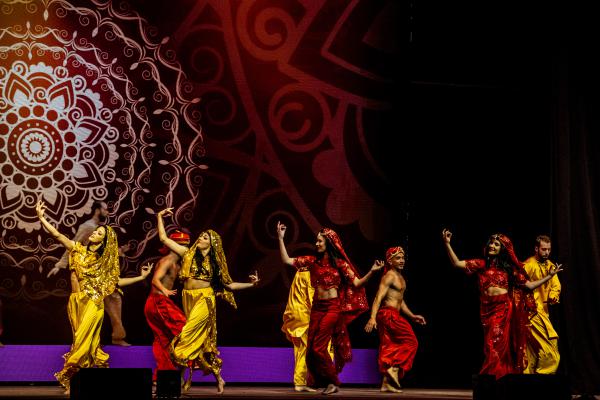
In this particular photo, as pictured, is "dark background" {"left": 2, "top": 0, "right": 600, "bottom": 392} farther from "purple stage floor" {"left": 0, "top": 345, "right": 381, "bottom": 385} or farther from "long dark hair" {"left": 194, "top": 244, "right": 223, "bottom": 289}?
"long dark hair" {"left": 194, "top": 244, "right": 223, "bottom": 289}

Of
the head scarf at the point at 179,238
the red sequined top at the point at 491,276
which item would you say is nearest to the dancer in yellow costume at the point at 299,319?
the head scarf at the point at 179,238

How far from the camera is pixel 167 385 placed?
6.54m

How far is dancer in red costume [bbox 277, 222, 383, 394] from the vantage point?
8.39 metres

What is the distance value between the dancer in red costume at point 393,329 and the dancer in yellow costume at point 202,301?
5.31 ft

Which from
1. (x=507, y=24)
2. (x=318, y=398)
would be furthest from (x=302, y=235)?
(x=507, y=24)

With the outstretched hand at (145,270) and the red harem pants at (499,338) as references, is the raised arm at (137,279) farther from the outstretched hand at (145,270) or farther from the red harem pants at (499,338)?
the red harem pants at (499,338)

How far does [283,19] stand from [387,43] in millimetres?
1247

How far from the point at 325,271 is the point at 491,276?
1.65 meters

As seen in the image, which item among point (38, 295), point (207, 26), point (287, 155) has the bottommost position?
point (38, 295)

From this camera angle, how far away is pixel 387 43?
10312 mm

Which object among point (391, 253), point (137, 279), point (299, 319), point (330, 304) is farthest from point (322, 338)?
point (137, 279)

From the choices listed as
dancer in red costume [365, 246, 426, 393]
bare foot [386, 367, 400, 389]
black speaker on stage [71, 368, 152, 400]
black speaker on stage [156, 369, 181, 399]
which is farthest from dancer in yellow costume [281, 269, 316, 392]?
black speaker on stage [71, 368, 152, 400]

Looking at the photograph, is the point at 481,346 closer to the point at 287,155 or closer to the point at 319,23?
the point at 287,155

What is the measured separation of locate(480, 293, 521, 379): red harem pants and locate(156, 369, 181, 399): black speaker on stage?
3378 mm
